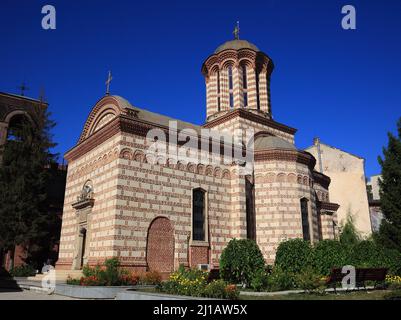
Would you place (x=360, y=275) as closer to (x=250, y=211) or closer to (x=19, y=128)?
(x=250, y=211)

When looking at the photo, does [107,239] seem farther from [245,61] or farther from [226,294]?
[245,61]

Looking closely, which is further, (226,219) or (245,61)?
(245,61)

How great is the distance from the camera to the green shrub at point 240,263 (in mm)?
13148

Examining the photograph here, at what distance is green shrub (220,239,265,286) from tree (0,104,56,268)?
13.3 meters

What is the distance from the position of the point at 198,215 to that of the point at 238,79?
1038 centimetres

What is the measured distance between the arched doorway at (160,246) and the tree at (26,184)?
9.79 metres

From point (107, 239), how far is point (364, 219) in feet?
84.1

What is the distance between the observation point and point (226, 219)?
719 inches

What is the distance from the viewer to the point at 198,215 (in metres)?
17.4

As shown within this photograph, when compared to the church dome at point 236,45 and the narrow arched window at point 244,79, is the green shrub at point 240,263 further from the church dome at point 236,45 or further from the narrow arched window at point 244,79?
the church dome at point 236,45

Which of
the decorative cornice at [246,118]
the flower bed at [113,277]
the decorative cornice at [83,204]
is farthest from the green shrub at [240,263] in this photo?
the decorative cornice at [246,118]
